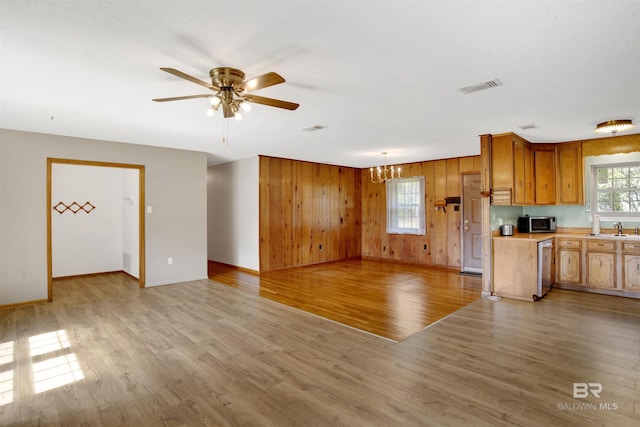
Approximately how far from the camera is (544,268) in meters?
4.91

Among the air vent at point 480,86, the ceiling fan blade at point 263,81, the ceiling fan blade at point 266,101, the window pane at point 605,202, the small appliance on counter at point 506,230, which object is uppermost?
the air vent at point 480,86

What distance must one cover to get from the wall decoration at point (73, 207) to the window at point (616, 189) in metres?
9.65

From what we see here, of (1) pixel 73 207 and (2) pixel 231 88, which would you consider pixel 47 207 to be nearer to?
(1) pixel 73 207

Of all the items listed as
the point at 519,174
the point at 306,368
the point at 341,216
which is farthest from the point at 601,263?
the point at 341,216

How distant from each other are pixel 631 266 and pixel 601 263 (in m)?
0.34

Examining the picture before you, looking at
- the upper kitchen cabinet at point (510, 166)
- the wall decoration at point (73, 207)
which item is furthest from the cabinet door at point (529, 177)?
the wall decoration at point (73, 207)

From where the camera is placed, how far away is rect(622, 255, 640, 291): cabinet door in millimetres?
4773

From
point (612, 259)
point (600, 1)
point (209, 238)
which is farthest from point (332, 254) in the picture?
point (600, 1)

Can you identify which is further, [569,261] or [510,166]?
[569,261]

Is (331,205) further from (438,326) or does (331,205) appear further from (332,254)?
(438,326)

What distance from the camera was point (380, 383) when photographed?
2.52 meters

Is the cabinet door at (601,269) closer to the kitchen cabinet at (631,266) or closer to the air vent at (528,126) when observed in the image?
the kitchen cabinet at (631,266)

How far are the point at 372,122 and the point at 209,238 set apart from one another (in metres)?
6.02

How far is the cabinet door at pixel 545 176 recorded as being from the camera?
5.71 metres
